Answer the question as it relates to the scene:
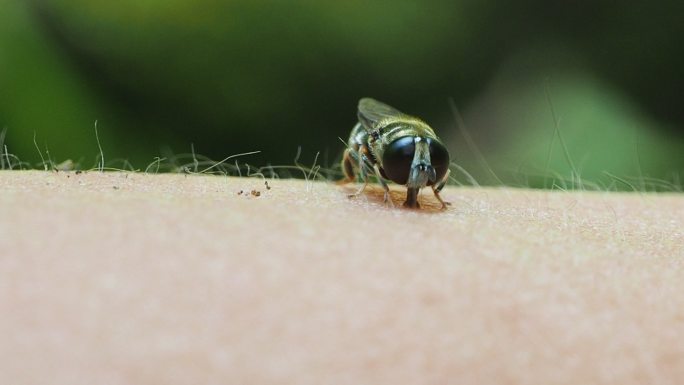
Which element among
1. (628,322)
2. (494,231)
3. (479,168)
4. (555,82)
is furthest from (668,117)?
(628,322)

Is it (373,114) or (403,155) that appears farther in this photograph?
(373,114)

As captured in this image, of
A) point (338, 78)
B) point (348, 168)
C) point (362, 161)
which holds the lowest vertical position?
point (338, 78)

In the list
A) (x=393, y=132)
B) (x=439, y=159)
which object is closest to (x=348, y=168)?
(x=393, y=132)

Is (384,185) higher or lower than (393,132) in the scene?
lower

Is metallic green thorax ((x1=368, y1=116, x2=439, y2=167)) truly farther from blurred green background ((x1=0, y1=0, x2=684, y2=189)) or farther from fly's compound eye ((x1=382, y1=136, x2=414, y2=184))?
blurred green background ((x1=0, y1=0, x2=684, y2=189))

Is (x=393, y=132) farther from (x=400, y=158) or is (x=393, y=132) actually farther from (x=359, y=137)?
(x=359, y=137)

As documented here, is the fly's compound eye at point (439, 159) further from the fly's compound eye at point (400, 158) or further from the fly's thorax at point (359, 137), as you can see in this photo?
the fly's thorax at point (359, 137)

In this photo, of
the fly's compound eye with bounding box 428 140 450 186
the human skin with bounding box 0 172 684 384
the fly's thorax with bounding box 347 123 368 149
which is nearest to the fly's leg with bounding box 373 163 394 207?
the fly's compound eye with bounding box 428 140 450 186
